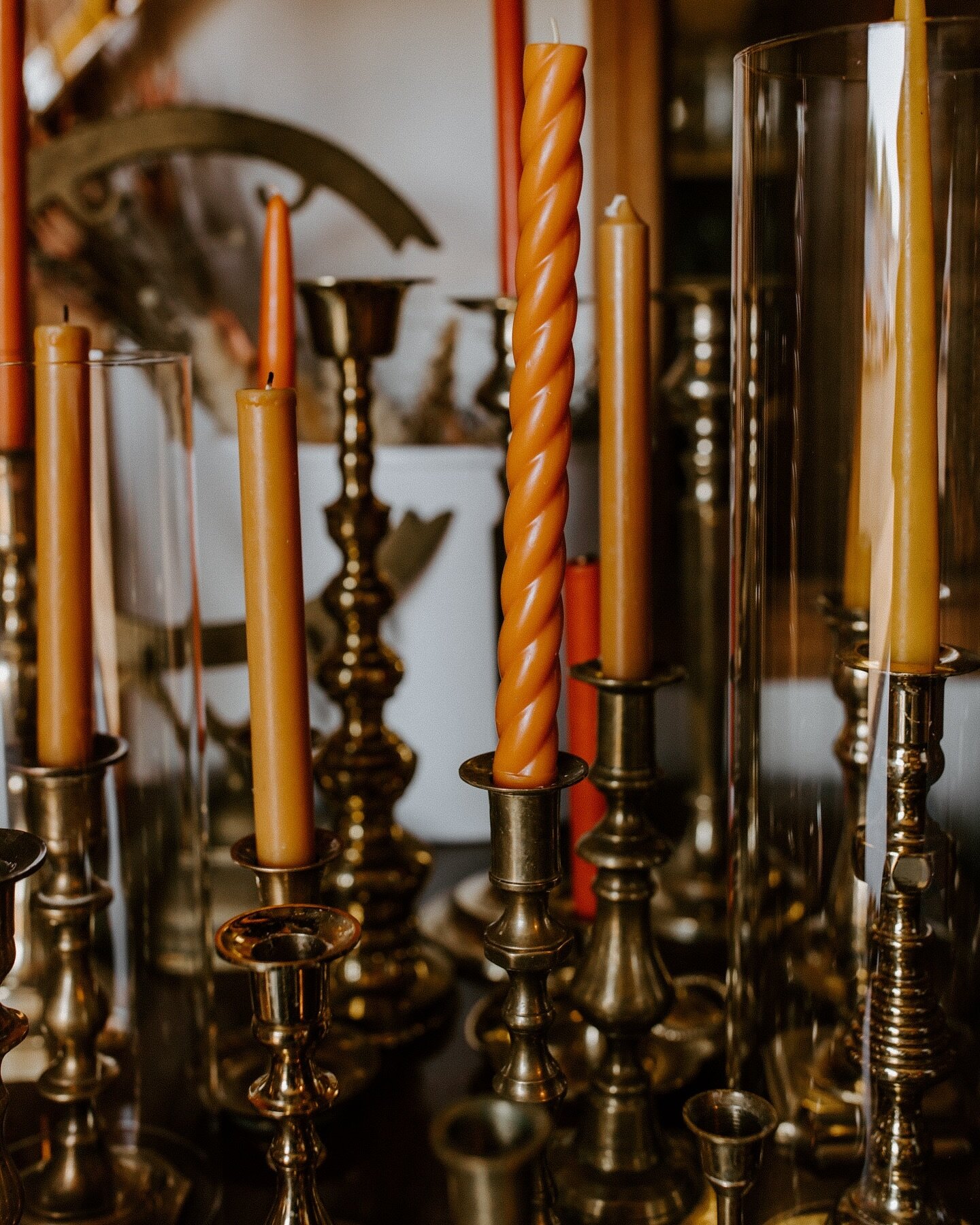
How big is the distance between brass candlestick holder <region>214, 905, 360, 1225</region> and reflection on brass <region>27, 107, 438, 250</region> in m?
0.45

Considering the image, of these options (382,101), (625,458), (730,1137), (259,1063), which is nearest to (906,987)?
(730,1137)

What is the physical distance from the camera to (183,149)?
27.1 inches

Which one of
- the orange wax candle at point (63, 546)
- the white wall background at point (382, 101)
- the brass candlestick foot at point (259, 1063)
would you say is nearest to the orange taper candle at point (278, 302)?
the orange wax candle at point (63, 546)

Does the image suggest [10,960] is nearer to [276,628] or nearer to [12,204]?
[276,628]

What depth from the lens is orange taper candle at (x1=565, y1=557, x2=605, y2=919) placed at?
489 mm

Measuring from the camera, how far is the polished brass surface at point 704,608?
2.04 ft

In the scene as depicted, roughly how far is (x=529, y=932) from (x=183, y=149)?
Answer: 511 millimetres

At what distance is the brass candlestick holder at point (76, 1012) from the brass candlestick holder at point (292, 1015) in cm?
9

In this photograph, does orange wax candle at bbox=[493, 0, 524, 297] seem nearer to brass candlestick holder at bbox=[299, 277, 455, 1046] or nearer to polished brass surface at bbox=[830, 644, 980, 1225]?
brass candlestick holder at bbox=[299, 277, 455, 1046]

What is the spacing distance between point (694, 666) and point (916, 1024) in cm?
38

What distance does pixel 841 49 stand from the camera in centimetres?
35

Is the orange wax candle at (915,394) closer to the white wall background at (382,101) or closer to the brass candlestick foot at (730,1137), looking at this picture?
the brass candlestick foot at (730,1137)

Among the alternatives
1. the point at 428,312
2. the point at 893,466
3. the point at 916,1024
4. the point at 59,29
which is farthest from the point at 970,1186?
the point at 59,29

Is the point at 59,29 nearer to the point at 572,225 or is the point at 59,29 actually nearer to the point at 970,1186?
the point at 572,225
